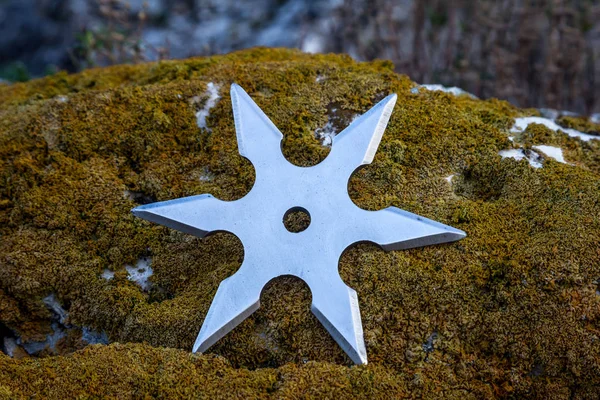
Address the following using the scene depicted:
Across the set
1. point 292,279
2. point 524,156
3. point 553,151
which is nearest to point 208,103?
point 292,279

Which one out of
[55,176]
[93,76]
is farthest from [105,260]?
[93,76]

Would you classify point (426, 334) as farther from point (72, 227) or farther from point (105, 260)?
point (72, 227)

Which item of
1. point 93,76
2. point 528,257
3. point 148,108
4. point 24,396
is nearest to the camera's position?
point 24,396

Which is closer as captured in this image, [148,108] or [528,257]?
[528,257]

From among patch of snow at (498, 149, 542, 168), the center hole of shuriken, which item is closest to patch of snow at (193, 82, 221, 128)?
the center hole of shuriken

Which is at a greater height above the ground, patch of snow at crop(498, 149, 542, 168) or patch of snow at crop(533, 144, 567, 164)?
patch of snow at crop(498, 149, 542, 168)

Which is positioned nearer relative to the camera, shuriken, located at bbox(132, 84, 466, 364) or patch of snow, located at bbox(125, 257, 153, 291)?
shuriken, located at bbox(132, 84, 466, 364)

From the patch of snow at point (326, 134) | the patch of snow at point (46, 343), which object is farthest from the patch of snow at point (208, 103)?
the patch of snow at point (46, 343)

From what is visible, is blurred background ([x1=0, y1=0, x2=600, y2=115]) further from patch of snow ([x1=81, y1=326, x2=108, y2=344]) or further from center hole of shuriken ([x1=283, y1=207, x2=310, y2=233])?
patch of snow ([x1=81, y1=326, x2=108, y2=344])
